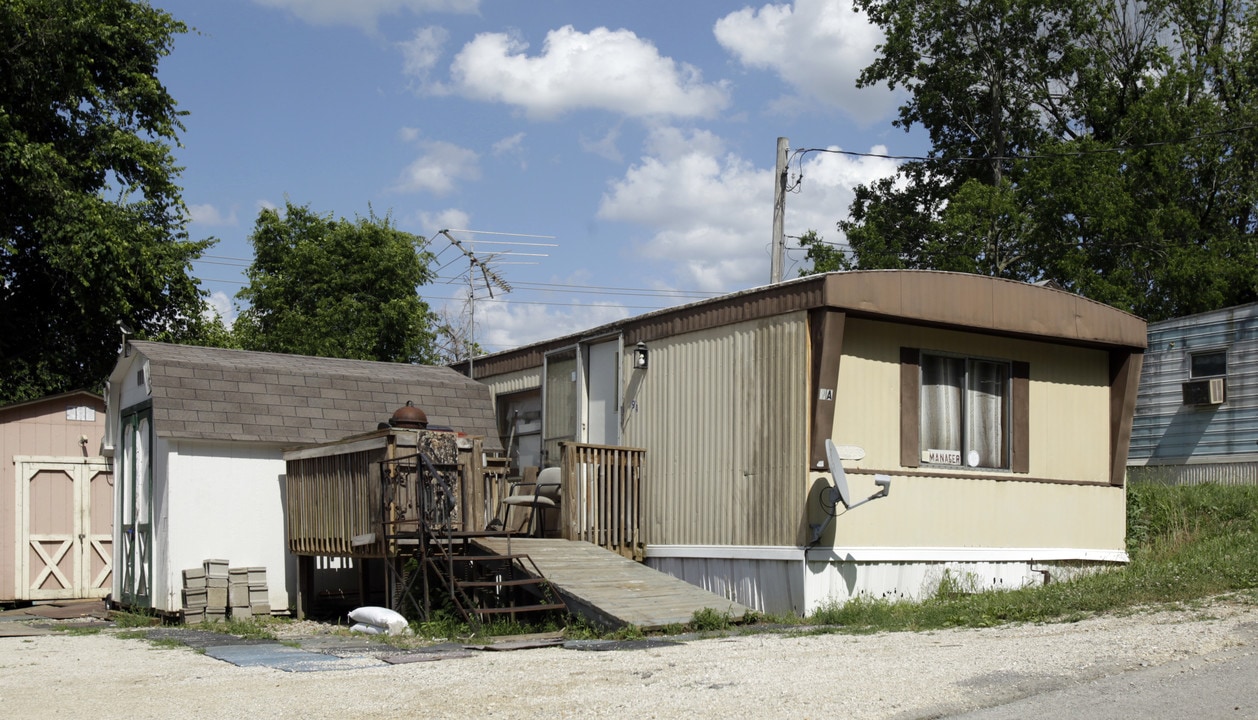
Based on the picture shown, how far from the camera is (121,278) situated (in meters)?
24.5

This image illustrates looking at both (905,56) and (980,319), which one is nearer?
(980,319)

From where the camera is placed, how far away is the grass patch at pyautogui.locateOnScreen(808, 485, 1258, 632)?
10.9 metres

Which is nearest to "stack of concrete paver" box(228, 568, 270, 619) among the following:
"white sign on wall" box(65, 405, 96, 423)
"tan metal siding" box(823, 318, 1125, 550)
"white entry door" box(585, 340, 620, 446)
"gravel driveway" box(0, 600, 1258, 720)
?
"gravel driveway" box(0, 600, 1258, 720)

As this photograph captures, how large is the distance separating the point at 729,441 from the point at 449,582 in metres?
3.40

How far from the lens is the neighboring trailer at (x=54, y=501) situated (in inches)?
699

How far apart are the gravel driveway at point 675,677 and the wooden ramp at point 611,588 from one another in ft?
2.79

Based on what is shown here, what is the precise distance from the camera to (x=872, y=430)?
1300cm

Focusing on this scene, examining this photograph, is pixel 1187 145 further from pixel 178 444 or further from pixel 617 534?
pixel 178 444

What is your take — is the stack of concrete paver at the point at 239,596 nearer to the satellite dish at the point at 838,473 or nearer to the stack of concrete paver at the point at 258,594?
the stack of concrete paver at the point at 258,594

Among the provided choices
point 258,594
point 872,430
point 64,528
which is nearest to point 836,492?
point 872,430

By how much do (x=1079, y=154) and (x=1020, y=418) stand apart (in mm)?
17399

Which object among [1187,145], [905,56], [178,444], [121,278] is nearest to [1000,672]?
[178,444]

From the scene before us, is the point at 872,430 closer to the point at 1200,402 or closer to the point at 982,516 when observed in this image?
the point at 982,516

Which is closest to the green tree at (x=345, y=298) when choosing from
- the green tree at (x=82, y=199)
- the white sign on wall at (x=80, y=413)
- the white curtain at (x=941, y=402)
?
the green tree at (x=82, y=199)
